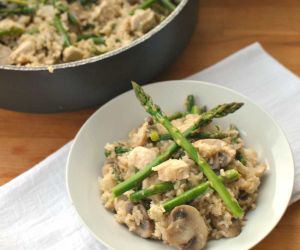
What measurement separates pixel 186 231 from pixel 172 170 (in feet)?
0.53

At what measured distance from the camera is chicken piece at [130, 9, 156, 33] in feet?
5.87

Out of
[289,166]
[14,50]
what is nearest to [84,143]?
[14,50]

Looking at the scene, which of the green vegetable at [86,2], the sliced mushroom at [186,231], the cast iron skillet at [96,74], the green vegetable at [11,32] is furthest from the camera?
the green vegetable at [86,2]

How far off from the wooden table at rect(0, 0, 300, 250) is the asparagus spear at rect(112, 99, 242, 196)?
0.34 meters

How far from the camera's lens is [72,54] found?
5.55ft

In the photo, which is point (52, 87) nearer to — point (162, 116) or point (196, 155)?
point (162, 116)

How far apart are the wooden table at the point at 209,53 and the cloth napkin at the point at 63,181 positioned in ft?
0.24

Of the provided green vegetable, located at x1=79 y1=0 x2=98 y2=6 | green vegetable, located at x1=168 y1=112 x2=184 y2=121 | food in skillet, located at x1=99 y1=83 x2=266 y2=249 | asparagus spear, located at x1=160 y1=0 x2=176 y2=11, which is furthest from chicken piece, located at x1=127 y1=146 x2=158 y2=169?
green vegetable, located at x1=79 y1=0 x2=98 y2=6

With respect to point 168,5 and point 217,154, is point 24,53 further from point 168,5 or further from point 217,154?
Result: point 217,154

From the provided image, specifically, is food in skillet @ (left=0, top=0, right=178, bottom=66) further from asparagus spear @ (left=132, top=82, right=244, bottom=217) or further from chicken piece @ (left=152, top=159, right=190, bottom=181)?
chicken piece @ (left=152, top=159, right=190, bottom=181)

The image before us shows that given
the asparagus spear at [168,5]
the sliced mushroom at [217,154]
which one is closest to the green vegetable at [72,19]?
the asparagus spear at [168,5]

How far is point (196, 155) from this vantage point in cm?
137

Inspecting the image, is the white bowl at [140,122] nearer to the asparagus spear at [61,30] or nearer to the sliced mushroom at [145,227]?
the sliced mushroom at [145,227]

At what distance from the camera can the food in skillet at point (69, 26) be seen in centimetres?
173
